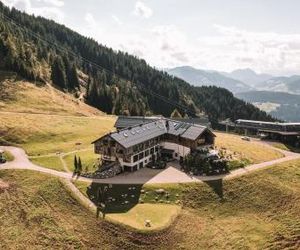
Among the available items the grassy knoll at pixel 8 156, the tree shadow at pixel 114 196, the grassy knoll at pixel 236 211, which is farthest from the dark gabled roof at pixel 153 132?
the grassy knoll at pixel 8 156

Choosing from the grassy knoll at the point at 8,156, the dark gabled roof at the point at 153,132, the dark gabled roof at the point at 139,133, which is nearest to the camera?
the dark gabled roof at the point at 139,133

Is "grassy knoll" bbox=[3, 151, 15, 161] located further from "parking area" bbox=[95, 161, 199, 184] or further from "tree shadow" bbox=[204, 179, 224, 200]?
"tree shadow" bbox=[204, 179, 224, 200]

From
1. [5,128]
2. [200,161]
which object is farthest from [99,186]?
[5,128]

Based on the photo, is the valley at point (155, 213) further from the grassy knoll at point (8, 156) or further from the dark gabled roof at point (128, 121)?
the dark gabled roof at point (128, 121)

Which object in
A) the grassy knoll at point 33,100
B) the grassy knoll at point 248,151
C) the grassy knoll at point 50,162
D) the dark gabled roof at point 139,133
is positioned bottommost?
the grassy knoll at point 50,162

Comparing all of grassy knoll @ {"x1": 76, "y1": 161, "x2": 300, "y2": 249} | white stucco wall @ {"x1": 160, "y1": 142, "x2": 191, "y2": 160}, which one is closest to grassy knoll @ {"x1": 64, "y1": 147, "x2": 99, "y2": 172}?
grassy knoll @ {"x1": 76, "y1": 161, "x2": 300, "y2": 249}
